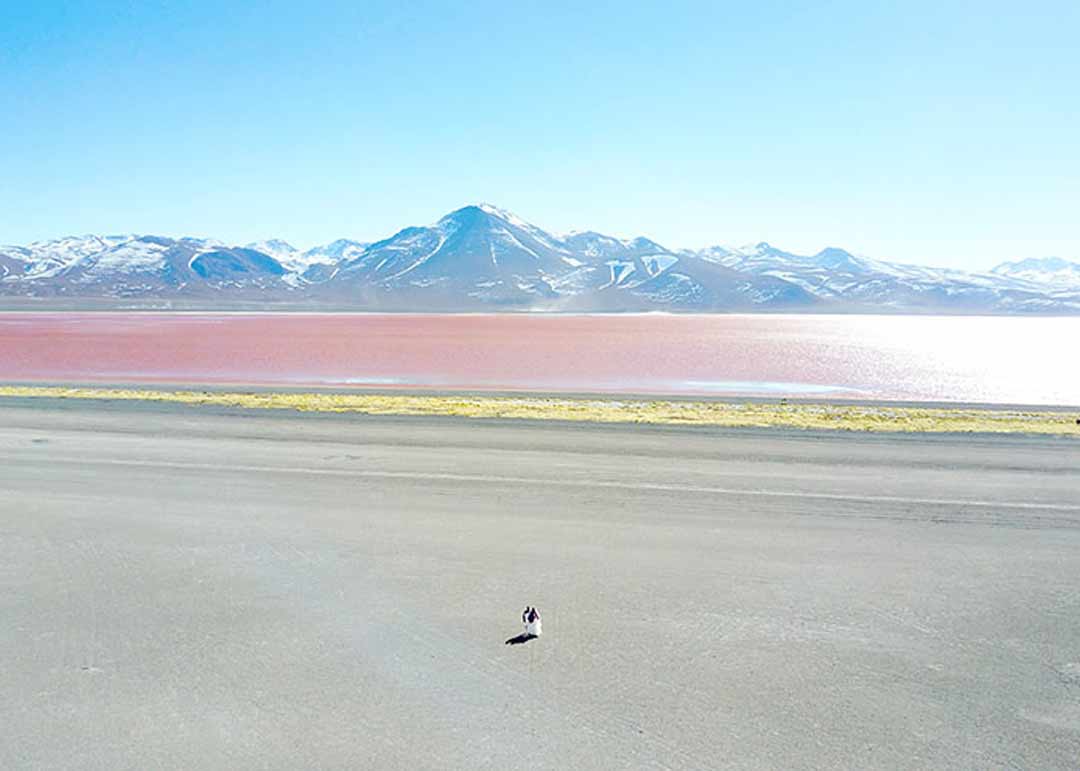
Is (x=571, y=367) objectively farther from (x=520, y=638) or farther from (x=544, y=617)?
(x=520, y=638)

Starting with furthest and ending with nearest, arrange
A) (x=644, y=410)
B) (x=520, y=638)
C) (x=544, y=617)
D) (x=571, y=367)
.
→ (x=571, y=367) < (x=644, y=410) < (x=544, y=617) < (x=520, y=638)

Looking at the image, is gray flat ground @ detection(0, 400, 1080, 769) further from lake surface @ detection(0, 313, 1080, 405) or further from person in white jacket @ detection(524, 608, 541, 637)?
lake surface @ detection(0, 313, 1080, 405)

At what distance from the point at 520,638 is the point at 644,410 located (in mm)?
20240

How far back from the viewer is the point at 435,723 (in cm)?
635

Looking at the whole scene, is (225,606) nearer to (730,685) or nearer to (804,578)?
(730,685)

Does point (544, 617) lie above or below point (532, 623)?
below

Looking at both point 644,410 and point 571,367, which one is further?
point 571,367

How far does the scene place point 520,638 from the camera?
7.95 m

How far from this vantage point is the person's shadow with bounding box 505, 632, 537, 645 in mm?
7844

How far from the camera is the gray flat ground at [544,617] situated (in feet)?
20.2

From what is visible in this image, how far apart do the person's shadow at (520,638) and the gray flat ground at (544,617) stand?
0.14 meters

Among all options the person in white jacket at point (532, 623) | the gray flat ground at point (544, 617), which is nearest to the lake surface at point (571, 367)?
the gray flat ground at point (544, 617)

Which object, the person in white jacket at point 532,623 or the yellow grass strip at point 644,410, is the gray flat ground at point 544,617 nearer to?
the person in white jacket at point 532,623

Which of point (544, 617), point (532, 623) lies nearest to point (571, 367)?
point (544, 617)
